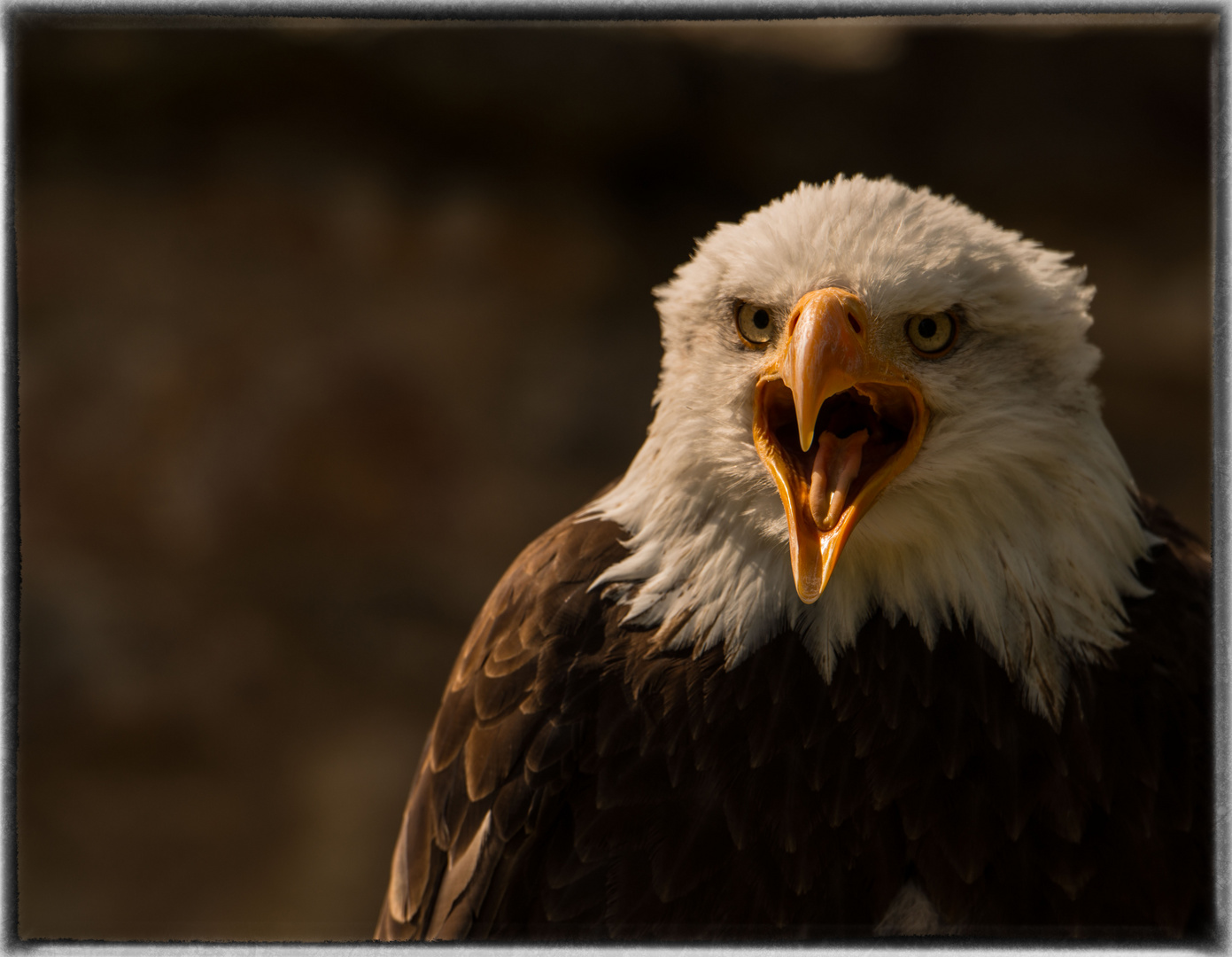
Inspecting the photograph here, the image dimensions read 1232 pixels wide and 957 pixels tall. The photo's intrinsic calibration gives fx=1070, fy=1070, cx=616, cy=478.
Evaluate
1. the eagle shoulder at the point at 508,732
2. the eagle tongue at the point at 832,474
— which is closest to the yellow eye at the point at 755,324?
the eagle tongue at the point at 832,474

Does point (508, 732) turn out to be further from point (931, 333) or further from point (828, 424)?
point (931, 333)

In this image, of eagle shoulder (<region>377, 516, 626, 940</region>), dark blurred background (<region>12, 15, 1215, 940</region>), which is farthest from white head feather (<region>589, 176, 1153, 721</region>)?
dark blurred background (<region>12, 15, 1215, 940</region>)

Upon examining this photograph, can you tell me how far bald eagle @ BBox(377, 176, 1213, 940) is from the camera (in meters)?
1.25

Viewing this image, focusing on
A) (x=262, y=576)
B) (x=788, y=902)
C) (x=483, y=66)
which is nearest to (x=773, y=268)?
(x=788, y=902)

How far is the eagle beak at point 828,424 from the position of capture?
1.11 meters

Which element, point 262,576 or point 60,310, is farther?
point 262,576

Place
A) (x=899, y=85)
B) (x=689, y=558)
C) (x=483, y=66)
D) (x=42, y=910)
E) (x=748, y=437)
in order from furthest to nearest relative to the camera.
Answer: (x=483, y=66) < (x=899, y=85) < (x=42, y=910) < (x=689, y=558) < (x=748, y=437)

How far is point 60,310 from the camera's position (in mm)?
2836

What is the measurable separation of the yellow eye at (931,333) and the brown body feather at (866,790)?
363mm

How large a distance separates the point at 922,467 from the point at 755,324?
26 cm

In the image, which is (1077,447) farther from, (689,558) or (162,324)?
(162,324)

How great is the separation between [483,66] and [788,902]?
9.22ft

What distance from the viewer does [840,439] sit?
4.05ft

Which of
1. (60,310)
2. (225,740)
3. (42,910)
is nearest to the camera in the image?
(42,910)
